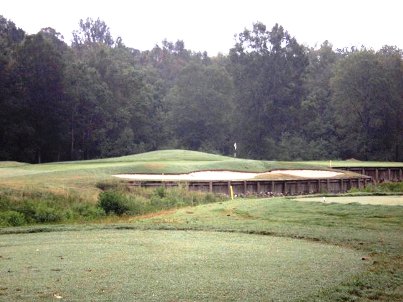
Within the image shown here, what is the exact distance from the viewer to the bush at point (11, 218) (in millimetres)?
21391

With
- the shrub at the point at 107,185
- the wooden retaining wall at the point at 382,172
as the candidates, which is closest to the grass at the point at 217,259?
the shrub at the point at 107,185

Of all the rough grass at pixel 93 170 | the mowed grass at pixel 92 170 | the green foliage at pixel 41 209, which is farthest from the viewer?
the rough grass at pixel 93 170

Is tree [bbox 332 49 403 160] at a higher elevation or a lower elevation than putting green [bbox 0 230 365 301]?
higher

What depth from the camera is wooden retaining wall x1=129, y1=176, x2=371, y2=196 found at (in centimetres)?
3468

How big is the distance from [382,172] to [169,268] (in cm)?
4516

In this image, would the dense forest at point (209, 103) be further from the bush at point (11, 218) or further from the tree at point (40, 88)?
the bush at point (11, 218)

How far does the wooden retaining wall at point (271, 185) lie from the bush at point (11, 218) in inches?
410

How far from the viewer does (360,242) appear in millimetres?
14695

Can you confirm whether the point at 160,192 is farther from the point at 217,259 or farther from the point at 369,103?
the point at 369,103

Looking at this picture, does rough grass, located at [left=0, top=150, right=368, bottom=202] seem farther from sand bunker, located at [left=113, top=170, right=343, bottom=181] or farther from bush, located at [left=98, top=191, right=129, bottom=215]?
bush, located at [left=98, top=191, right=129, bottom=215]

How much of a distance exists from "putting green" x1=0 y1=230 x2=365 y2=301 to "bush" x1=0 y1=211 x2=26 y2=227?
5690mm

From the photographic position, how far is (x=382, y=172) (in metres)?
52.2

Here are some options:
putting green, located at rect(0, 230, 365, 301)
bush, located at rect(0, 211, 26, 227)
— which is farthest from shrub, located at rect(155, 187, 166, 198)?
putting green, located at rect(0, 230, 365, 301)

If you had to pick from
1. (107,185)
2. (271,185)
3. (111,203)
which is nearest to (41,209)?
(111,203)
